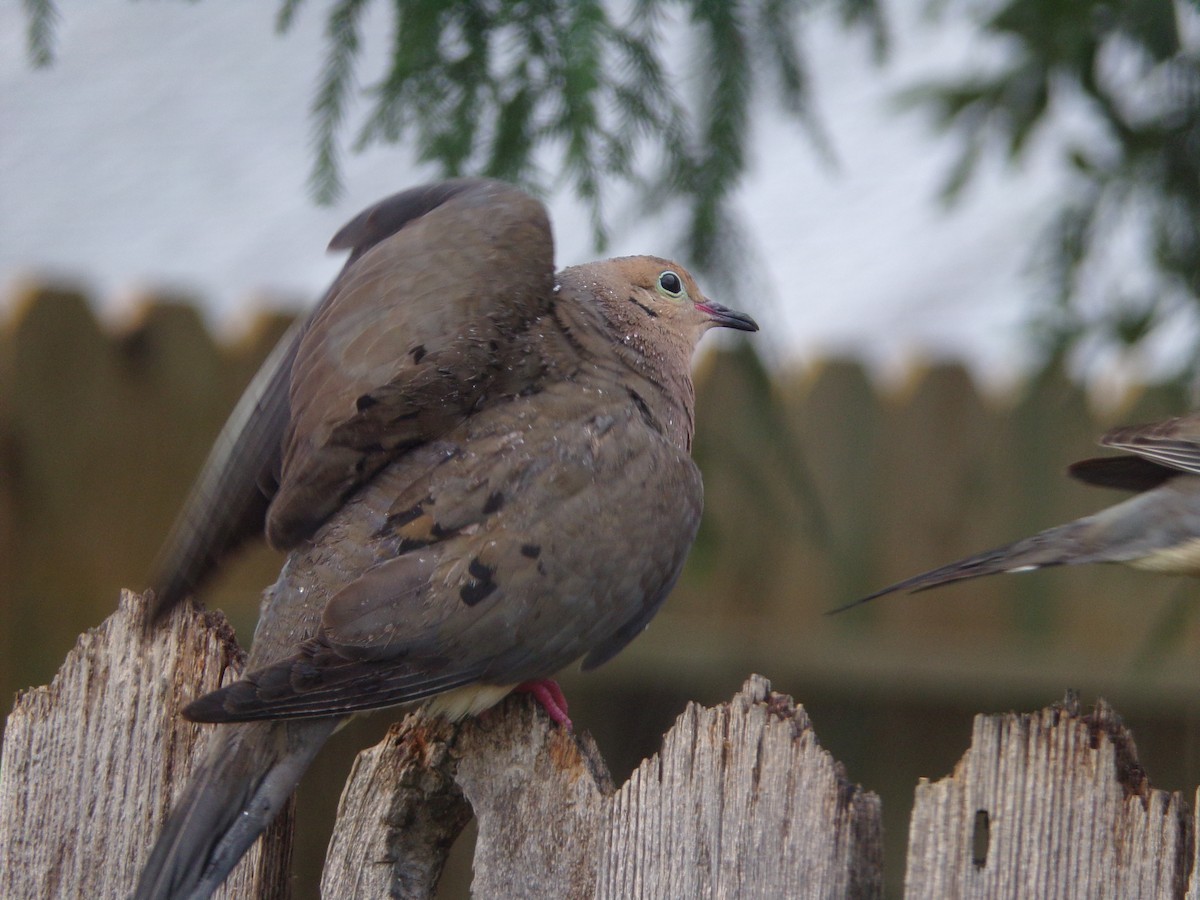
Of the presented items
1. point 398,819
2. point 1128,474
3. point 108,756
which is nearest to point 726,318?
point 1128,474

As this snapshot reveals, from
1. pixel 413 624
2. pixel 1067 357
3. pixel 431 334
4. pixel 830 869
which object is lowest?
pixel 830 869

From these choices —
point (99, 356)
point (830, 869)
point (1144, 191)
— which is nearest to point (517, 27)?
point (1144, 191)

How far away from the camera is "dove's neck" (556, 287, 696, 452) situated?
92.2 inches

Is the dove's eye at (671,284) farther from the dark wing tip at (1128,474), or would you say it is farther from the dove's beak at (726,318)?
the dark wing tip at (1128,474)

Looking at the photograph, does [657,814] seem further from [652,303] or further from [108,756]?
[652,303]

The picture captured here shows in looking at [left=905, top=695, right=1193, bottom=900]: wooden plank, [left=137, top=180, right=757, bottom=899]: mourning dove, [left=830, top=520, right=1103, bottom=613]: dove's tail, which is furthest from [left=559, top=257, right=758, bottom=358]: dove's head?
[left=905, top=695, right=1193, bottom=900]: wooden plank

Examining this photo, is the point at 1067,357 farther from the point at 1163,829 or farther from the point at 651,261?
the point at 1163,829

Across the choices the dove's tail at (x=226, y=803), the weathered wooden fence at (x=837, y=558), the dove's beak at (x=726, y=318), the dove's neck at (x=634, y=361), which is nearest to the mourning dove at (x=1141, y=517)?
the dove's neck at (x=634, y=361)

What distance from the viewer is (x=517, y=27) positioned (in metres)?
2.68

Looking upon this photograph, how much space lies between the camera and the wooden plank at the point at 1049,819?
1461 millimetres

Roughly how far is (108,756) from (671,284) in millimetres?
1381

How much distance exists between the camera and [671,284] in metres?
2.75

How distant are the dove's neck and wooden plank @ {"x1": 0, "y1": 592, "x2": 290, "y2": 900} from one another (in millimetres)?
763

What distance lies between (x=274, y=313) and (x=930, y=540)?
7.68 feet
